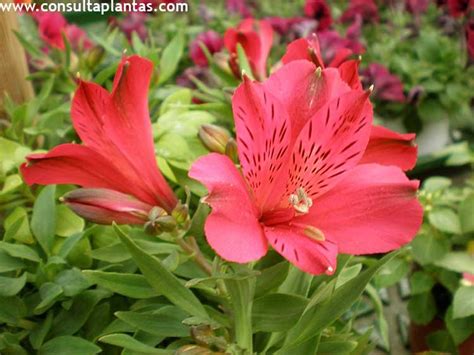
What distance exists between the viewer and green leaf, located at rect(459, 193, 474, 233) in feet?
3.26

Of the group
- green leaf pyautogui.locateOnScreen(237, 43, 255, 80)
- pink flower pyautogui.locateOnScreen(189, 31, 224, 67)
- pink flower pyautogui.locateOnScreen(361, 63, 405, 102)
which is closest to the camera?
green leaf pyautogui.locateOnScreen(237, 43, 255, 80)

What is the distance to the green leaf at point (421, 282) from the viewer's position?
41.0 inches

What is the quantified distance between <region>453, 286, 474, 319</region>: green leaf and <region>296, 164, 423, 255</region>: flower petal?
0.48 meters

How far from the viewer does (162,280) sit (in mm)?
522

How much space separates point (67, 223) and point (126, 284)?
17 cm

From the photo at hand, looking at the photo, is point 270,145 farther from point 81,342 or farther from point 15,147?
point 15,147

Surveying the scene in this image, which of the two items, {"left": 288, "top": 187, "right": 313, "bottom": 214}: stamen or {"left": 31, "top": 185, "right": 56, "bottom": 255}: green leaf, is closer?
{"left": 288, "top": 187, "right": 313, "bottom": 214}: stamen

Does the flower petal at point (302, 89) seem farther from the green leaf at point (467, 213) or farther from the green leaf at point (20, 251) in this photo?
the green leaf at point (467, 213)

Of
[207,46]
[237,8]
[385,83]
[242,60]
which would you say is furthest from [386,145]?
[237,8]

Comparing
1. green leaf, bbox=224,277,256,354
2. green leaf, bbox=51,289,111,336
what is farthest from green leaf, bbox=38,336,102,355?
green leaf, bbox=224,277,256,354

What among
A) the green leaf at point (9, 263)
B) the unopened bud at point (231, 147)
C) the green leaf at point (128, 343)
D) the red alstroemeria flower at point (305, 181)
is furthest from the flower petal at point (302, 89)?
the green leaf at point (9, 263)

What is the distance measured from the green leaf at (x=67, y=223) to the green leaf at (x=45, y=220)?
0.02 m

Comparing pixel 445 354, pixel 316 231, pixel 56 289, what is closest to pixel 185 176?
pixel 56 289

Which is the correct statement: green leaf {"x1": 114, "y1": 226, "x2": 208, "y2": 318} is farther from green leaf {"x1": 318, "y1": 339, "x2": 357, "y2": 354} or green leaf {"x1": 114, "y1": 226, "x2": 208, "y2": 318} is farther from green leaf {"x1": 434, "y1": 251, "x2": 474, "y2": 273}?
green leaf {"x1": 434, "y1": 251, "x2": 474, "y2": 273}
